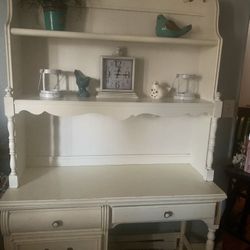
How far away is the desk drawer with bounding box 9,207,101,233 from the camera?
128 cm

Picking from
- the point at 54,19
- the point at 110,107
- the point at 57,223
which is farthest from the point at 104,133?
the point at 54,19

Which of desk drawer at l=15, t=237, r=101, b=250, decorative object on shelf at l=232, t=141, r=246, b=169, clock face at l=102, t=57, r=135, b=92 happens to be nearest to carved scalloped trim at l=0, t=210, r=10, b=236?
desk drawer at l=15, t=237, r=101, b=250

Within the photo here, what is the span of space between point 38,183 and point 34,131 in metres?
0.34

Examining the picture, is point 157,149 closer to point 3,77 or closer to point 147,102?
point 147,102

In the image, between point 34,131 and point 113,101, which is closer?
point 113,101

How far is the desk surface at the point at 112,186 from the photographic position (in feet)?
4.33

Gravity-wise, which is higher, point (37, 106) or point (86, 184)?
point (37, 106)

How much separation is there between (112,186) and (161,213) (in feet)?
0.95

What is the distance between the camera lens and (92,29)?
4.97 ft

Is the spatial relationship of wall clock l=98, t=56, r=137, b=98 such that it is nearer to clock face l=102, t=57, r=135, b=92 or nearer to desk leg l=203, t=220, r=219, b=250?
clock face l=102, t=57, r=135, b=92

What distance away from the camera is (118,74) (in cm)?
156

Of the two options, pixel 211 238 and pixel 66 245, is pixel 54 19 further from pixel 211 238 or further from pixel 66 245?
pixel 211 238

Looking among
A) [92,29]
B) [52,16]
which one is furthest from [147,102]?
[52,16]

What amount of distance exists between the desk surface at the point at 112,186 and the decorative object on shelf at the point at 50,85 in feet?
1.50
